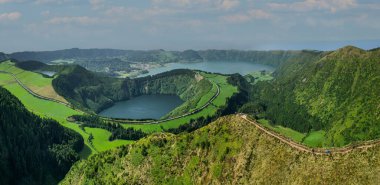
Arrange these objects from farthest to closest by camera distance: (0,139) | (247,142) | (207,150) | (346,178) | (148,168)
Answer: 1. (0,139)
2. (148,168)
3. (207,150)
4. (247,142)
5. (346,178)

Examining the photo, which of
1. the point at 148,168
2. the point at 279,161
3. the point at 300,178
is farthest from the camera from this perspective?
the point at 148,168

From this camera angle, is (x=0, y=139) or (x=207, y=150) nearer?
(x=207, y=150)

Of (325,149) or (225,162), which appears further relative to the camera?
(225,162)

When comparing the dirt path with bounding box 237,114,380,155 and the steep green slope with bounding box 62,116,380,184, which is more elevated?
the dirt path with bounding box 237,114,380,155

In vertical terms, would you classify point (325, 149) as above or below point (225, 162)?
above

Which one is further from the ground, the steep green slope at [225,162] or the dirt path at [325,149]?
the dirt path at [325,149]

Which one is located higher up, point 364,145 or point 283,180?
point 364,145

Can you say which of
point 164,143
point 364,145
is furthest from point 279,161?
point 164,143

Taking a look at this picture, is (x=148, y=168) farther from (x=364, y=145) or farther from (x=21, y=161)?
(x=21, y=161)
